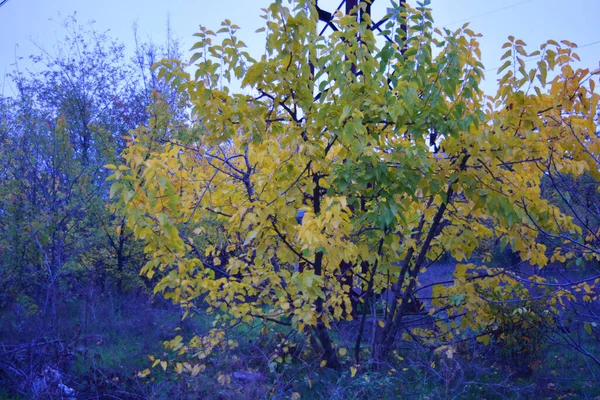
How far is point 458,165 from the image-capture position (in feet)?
11.5

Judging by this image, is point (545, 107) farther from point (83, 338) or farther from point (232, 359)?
point (83, 338)

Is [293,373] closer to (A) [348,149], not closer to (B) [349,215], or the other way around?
(B) [349,215]

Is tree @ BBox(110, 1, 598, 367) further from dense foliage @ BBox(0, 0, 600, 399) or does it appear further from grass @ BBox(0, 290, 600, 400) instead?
grass @ BBox(0, 290, 600, 400)

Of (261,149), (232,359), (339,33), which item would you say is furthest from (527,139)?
(232,359)

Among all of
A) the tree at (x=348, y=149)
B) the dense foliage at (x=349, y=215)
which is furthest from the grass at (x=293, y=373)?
the tree at (x=348, y=149)

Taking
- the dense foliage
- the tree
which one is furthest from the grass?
the tree

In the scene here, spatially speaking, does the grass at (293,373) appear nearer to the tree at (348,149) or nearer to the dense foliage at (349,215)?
the dense foliage at (349,215)

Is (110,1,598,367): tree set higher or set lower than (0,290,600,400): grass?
higher

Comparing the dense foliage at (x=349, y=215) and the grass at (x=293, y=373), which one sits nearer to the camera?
the dense foliage at (x=349, y=215)

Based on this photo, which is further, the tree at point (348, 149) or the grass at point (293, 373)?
the grass at point (293, 373)

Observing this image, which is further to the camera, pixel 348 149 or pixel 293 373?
pixel 293 373

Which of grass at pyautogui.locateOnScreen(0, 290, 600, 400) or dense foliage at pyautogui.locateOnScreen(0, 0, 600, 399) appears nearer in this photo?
dense foliage at pyautogui.locateOnScreen(0, 0, 600, 399)

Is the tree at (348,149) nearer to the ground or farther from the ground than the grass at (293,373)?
farther from the ground

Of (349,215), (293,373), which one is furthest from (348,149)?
(293,373)
